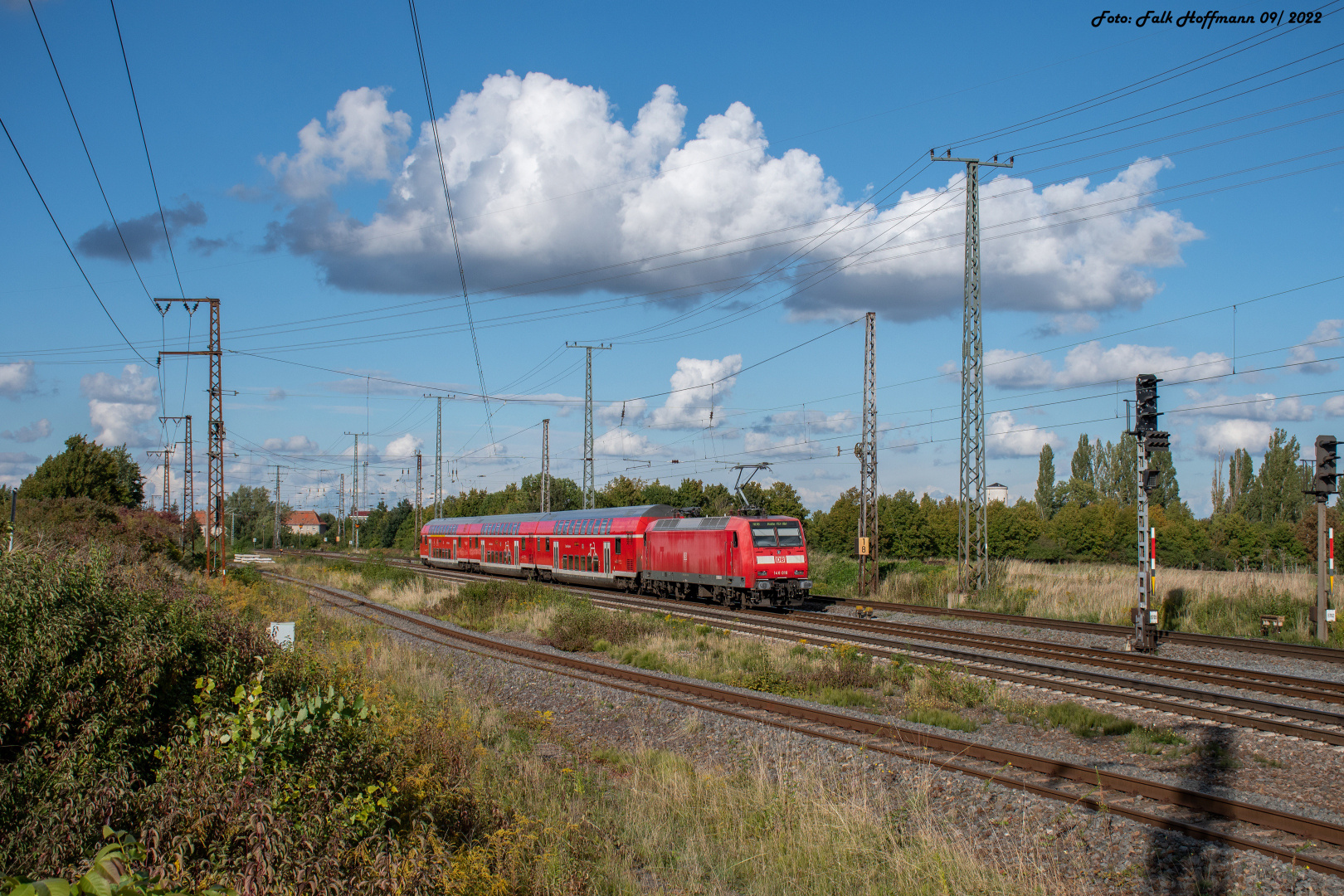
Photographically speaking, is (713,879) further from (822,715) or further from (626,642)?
(626,642)

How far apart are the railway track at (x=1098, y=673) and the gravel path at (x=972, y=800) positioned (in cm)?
235

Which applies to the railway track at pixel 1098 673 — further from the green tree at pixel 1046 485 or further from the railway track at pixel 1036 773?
the green tree at pixel 1046 485

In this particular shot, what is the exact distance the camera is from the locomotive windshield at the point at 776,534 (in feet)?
88.3

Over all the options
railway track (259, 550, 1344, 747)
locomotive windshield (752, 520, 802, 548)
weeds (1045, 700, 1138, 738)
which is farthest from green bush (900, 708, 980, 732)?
locomotive windshield (752, 520, 802, 548)

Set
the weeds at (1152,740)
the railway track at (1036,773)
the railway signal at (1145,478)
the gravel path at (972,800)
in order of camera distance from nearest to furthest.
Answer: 1. the gravel path at (972,800)
2. the railway track at (1036,773)
3. the weeds at (1152,740)
4. the railway signal at (1145,478)

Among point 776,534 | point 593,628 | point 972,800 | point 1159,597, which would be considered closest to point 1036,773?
point 972,800

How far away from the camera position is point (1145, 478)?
691 inches

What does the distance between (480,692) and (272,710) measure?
935 cm

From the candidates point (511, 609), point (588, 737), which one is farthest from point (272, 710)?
point (511, 609)

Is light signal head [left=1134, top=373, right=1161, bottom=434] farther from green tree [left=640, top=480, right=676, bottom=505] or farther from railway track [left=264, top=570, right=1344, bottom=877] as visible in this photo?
green tree [left=640, top=480, right=676, bottom=505]

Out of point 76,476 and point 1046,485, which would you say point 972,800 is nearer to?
point 76,476

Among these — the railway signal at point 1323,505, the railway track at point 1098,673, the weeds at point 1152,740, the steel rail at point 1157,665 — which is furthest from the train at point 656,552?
the weeds at point 1152,740

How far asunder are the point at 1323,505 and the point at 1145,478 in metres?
5.82

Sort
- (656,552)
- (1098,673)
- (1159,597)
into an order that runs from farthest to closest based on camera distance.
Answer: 1. (656,552)
2. (1159,597)
3. (1098,673)
